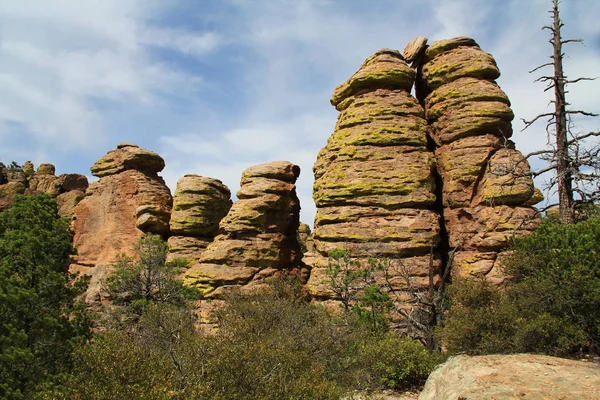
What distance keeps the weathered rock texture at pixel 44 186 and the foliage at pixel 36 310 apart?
21.9m

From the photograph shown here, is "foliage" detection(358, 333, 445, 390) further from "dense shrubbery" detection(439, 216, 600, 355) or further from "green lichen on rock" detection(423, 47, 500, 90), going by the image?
"green lichen on rock" detection(423, 47, 500, 90)

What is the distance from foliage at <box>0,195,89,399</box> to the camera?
16.0 metres

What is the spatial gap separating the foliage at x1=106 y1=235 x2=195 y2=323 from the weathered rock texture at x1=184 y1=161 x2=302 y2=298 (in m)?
1.12

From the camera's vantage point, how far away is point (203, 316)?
1072 inches

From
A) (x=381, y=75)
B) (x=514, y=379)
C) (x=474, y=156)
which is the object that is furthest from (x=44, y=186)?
(x=514, y=379)

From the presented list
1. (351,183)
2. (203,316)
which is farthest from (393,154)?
(203,316)

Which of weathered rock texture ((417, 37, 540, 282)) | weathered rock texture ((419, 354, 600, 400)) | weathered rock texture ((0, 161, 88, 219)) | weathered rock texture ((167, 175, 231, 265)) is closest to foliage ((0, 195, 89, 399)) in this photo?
weathered rock texture ((167, 175, 231, 265))

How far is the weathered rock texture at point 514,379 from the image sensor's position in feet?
33.3

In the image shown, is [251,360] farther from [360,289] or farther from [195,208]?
[195,208]

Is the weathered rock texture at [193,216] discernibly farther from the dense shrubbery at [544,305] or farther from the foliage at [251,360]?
the dense shrubbery at [544,305]

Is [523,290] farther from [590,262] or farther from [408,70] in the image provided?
[408,70]

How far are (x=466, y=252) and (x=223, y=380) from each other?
1706 cm

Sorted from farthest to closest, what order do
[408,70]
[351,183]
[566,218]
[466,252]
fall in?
[408,70] → [351,183] → [466,252] → [566,218]

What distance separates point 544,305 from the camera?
16.2m
